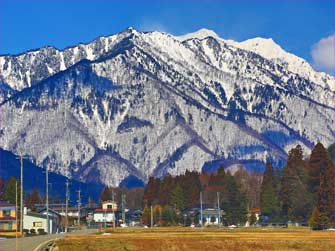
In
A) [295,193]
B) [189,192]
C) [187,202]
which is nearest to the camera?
[295,193]

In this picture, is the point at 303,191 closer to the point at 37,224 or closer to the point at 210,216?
the point at 210,216

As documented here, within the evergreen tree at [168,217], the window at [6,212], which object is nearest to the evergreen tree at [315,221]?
the evergreen tree at [168,217]

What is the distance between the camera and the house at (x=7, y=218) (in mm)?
140125

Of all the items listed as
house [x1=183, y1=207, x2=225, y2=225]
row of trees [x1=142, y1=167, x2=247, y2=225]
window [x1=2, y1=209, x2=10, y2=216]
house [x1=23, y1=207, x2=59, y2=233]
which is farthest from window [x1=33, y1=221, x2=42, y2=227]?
house [x1=183, y1=207, x2=225, y2=225]

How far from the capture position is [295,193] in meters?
151

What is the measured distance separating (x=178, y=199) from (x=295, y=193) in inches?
1611

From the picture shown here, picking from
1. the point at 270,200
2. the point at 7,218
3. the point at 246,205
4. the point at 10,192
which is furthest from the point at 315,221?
the point at 10,192

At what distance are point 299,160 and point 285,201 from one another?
1099 cm

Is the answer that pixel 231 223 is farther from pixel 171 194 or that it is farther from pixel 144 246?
pixel 144 246

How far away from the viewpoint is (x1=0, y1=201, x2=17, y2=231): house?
140 m

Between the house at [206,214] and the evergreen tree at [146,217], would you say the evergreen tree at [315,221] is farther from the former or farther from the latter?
the evergreen tree at [146,217]

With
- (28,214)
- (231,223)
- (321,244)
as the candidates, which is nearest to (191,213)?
(231,223)

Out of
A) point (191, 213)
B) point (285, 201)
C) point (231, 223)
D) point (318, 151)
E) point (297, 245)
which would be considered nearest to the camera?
point (297, 245)

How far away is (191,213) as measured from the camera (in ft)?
620
